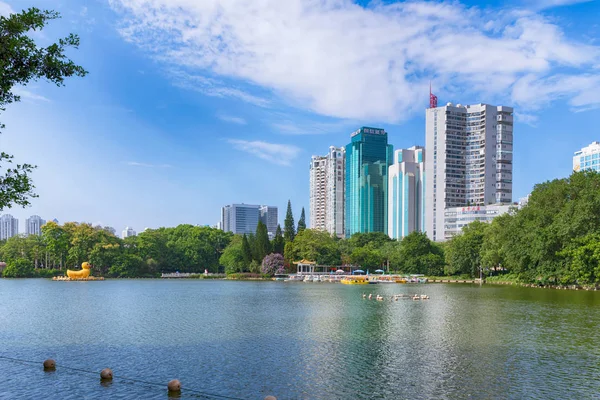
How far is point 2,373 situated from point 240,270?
297 feet

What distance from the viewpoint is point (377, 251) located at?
11150 centimetres

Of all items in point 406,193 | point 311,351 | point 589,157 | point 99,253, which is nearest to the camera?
point 311,351

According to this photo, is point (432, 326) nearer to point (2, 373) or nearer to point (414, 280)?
point (2, 373)

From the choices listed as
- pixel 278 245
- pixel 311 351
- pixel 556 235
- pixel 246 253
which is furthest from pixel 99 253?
pixel 311 351

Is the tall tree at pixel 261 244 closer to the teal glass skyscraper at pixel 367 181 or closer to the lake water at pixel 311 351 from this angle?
the lake water at pixel 311 351

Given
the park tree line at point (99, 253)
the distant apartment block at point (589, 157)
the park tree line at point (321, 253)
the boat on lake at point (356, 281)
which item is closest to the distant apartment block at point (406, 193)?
the distant apartment block at point (589, 157)

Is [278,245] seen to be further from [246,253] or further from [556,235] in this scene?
[556,235]

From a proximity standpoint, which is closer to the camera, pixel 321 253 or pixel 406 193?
pixel 321 253

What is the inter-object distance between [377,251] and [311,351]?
90.1 m

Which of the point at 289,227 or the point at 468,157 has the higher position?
the point at 468,157

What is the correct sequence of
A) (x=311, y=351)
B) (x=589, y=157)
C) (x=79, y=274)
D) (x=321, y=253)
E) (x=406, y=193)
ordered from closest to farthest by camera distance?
(x=311, y=351) → (x=79, y=274) → (x=321, y=253) → (x=589, y=157) → (x=406, y=193)

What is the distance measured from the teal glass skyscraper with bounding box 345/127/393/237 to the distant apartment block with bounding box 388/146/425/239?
578 inches

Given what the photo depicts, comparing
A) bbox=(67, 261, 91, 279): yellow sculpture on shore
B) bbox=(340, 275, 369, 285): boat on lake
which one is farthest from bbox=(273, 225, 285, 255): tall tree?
bbox=(67, 261, 91, 279): yellow sculpture on shore

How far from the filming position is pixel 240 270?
109m
